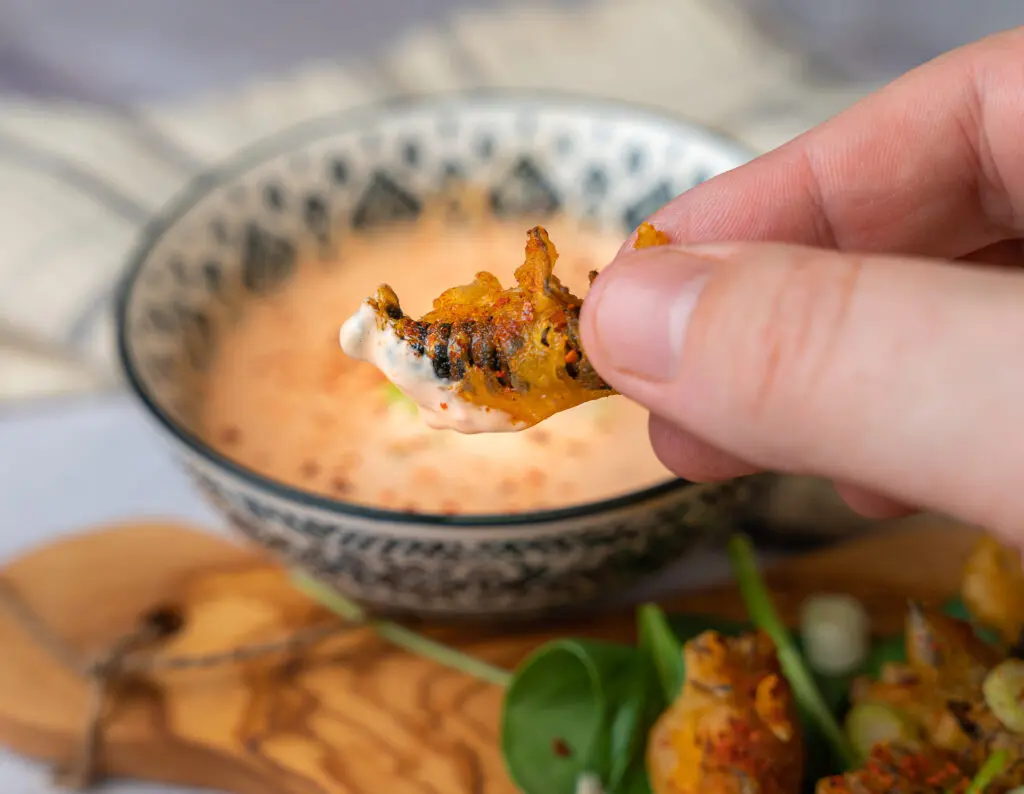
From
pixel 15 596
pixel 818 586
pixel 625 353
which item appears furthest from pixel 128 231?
pixel 625 353

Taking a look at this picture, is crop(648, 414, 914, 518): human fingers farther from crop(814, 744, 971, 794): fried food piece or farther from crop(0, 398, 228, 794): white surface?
crop(0, 398, 228, 794): white surface

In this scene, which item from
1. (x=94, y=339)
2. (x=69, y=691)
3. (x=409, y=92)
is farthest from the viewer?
(x=409, y=92)

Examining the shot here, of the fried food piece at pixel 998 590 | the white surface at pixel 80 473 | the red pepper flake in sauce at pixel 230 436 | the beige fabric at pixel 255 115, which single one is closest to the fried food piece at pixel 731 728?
the fried food piece at pixel 998 590

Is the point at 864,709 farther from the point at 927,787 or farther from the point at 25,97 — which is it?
the point at 25,97

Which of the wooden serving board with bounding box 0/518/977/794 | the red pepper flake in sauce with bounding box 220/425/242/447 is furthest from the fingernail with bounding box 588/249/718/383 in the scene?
the red pepper flake in sauce with bounding box 220/425/242/447

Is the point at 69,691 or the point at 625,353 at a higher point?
the point at 625,353
